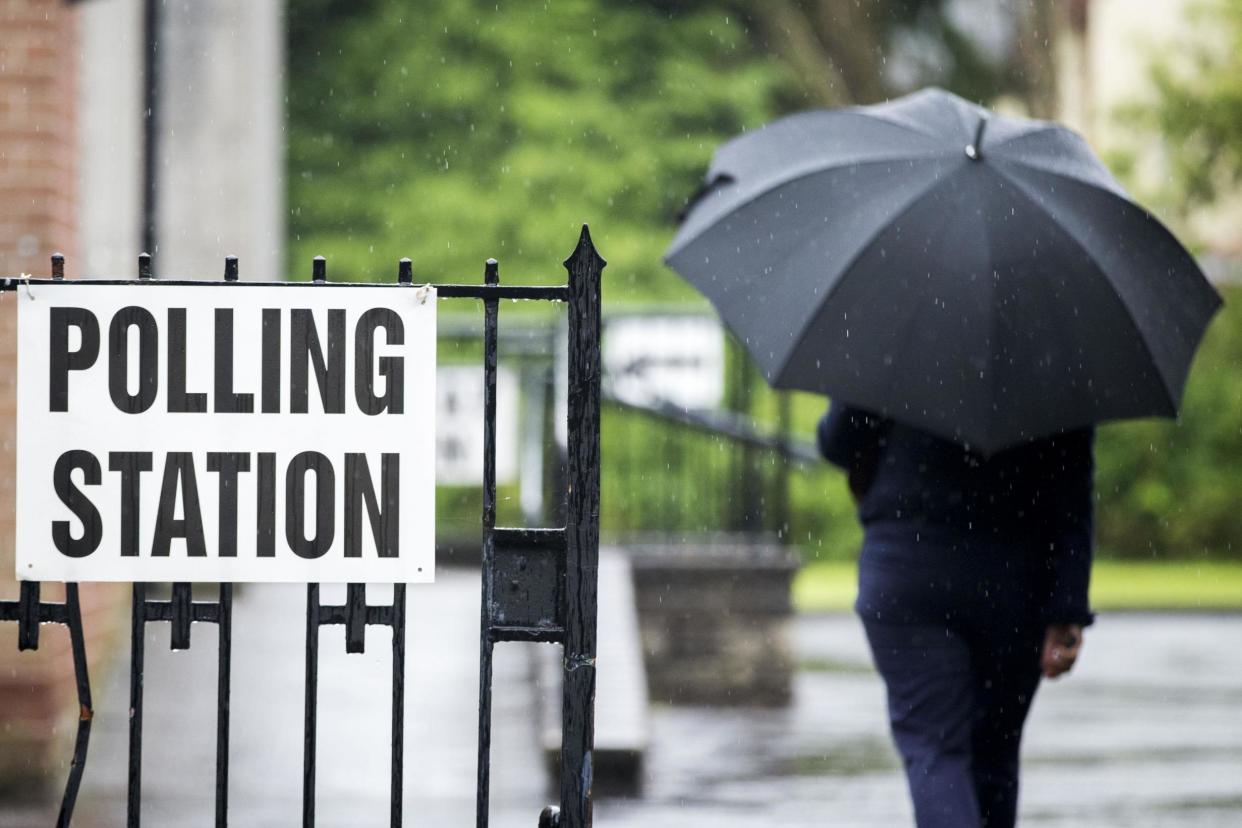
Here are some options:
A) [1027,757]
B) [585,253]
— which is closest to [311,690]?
[585,253]

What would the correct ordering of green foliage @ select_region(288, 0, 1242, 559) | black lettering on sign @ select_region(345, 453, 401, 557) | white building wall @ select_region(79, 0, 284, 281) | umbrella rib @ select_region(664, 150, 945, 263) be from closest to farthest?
black lettering on sign @ select_region(345, 453, 401, 557), umbrella rib @ select_region(664, 150, 945, 263), white building wall @ select_region(79, 0, 284, 281), green foliage @ select_region(288, 0, 1242, 559)

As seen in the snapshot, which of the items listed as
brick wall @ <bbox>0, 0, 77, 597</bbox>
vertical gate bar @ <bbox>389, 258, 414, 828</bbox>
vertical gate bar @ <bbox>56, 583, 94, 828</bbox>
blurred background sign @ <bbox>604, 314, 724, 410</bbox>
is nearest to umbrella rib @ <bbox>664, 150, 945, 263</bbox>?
vertical gate bar @ <bbox>389, 258, 414, 828</bbox>

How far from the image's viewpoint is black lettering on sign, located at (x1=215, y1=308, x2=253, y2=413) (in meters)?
3.50

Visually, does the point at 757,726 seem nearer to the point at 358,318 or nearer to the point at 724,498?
the point at 724,498

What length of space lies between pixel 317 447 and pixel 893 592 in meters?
1.57

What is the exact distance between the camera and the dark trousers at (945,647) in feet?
14.0

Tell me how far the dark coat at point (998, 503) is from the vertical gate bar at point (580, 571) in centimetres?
111

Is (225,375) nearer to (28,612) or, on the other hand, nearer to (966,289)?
(28,612)

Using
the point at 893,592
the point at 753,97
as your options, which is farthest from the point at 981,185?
the point at 753,97

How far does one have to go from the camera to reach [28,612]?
355 cm

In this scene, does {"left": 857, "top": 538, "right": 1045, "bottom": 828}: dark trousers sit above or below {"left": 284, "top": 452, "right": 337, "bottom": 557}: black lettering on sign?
below

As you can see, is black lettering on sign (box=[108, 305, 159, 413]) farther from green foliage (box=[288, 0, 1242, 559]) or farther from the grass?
green foliage (box=[288, 0, 1242, 559])

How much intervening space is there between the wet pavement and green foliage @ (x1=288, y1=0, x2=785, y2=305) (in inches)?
559

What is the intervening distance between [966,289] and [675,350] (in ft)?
26.2
